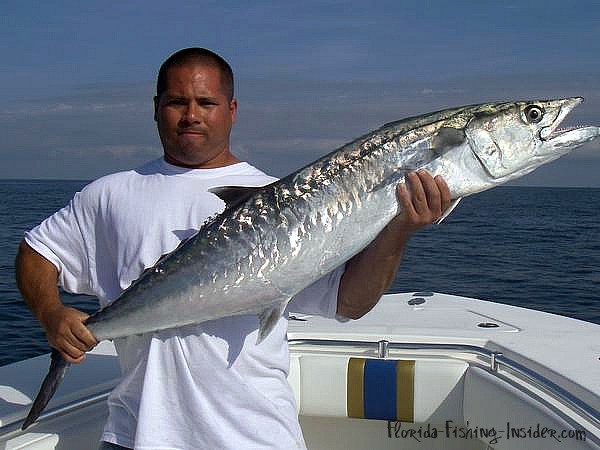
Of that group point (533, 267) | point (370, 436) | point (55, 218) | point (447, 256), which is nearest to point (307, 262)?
point (55, 218)

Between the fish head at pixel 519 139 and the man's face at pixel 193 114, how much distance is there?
2.80 feet

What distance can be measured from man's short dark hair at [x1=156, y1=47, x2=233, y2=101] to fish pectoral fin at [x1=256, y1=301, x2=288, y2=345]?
785 millimetres

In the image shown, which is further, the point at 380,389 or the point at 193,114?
the point at 380,389

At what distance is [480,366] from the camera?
3.68 metres

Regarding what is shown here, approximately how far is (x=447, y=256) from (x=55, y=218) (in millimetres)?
18040

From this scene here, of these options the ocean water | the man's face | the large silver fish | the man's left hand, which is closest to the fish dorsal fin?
the large silver fish

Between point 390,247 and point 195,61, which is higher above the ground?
point 195,61

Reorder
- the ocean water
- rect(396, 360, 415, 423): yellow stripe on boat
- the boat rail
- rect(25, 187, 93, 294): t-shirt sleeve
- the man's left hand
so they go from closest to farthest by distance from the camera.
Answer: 1. the man's left hand
2. rect(25, 187, 93, 294): t-shirt sleeve
3. the boat rail
4. rect(396, 360, 415, 423): yellow stripe on boat
5. the ocean water

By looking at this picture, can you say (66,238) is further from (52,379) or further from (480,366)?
(480,366)

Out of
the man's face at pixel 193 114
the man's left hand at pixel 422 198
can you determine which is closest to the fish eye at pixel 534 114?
the man's left hand at pixel 422 198

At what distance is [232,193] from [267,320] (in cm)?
44

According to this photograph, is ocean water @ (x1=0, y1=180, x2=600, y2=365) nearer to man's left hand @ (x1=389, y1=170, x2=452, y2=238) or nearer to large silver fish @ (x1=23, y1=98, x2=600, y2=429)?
large silver fish @ (x1=23, y1=98, x2=600, y2=429)

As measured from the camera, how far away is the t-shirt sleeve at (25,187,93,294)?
2.48 meters

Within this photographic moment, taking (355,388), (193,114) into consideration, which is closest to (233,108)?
(193,114)
